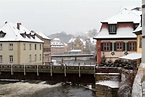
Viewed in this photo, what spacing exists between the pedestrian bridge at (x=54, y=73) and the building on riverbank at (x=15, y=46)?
21.2 m

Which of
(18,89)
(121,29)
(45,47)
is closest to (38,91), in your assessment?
(18,89)

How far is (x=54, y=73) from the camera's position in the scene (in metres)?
37.9

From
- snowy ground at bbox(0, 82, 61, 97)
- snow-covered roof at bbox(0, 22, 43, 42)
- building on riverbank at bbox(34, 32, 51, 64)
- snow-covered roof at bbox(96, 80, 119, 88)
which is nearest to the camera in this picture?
snow-covered roof at bbox(96, 80, 119, 88)

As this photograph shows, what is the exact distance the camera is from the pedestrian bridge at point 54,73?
3619 cm

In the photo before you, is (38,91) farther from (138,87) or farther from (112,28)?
(138,87)

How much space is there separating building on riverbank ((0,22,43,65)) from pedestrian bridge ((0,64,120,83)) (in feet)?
69.4

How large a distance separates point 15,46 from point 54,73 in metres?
25.9

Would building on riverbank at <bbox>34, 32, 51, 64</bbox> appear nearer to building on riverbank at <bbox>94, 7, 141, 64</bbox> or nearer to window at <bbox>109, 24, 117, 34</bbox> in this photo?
building on riverbank at <bbox>94, 7, 141, 64</bbox>

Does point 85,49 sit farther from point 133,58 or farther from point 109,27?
→ point 133,58

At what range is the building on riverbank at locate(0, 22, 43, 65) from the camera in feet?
202

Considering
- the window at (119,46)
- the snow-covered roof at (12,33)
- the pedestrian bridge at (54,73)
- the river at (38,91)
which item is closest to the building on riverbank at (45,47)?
Answer: the snow-covered roof at (12,33)

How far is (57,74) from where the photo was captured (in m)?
37.9

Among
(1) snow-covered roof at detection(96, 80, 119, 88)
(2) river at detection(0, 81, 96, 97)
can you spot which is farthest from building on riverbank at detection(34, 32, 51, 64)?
(1) snow-covered roof at detection(96, 80, 119, 88)

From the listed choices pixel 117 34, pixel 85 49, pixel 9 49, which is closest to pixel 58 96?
pixel 117 34
